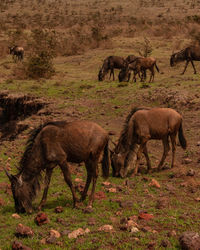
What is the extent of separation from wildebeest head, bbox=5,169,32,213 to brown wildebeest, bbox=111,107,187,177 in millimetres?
2937

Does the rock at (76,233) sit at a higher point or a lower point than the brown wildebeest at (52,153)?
lower

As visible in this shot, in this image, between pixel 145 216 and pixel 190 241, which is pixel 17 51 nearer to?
pixel 145 216

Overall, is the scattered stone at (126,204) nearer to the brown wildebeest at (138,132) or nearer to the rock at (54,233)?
the rock at (54,233)

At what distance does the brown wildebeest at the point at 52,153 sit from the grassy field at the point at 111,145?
1.35ft

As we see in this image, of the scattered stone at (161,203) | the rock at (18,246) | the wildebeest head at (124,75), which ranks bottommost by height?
the scattered stone at (161,203)

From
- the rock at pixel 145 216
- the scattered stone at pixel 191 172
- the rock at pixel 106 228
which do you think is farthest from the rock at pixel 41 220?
the scattered stone at pixel 191 172

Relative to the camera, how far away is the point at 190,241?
4.62 m

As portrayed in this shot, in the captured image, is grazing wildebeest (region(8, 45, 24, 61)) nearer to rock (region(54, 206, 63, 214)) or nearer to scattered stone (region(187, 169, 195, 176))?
scattered stone (region(187, 169, 195, 176))

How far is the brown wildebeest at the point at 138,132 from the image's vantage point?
8.86m

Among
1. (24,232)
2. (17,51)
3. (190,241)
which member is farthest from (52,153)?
(17,51)

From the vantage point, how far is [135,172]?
8922 millimetres

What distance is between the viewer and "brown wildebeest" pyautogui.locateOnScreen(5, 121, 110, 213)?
6.59 meters

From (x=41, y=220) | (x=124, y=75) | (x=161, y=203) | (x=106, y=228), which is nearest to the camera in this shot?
(x=106, y=228)

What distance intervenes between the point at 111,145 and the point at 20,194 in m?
5.02
